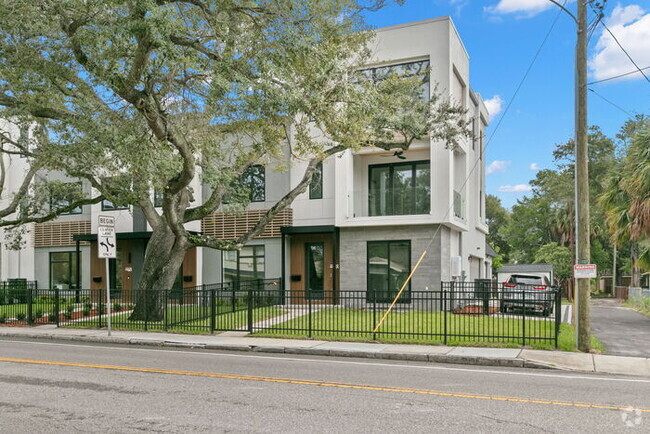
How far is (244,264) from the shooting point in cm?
2672

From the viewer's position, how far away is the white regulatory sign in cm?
1596

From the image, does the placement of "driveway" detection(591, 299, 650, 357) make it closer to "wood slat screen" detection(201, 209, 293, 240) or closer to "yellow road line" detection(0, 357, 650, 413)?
"yellow road line" detection(0, 357, 650, 413)

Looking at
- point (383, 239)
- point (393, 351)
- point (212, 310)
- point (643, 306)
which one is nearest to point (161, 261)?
point (212, 310)

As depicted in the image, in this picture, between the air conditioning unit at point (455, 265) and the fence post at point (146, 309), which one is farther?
the air conditioning unit at point (455, 265)

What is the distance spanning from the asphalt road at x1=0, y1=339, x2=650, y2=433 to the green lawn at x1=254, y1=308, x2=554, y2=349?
252cm

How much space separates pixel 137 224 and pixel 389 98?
16.3 metres

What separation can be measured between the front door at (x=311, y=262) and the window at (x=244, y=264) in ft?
5.34

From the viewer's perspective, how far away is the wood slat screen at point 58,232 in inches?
1202

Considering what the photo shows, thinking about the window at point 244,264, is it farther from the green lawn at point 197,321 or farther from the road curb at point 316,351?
the road curb at point 316,351

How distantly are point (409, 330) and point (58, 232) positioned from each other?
23.5 meters

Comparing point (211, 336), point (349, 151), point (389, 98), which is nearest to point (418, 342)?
point (211, 336)

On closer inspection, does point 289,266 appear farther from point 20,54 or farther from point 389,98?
point 20,54

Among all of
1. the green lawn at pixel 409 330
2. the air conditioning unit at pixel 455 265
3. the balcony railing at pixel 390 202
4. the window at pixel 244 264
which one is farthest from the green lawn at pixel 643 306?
the window at pixel 244 264

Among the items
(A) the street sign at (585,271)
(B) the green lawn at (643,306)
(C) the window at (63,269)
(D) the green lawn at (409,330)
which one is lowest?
(B) the green lawn at (643,306)
